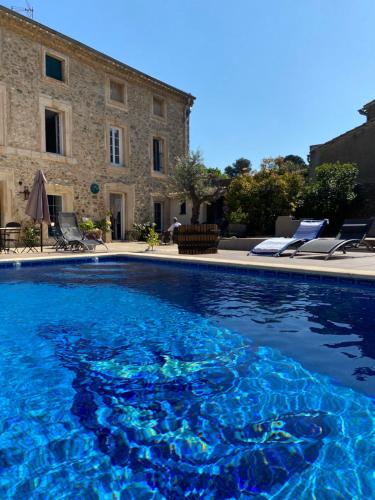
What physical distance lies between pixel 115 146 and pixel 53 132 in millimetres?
2921

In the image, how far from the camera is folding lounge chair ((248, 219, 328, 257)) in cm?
841

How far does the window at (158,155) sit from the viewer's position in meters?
18.5

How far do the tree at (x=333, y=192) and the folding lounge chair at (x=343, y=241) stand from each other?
483cm

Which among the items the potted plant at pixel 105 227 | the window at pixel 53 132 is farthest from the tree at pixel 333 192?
the window at pixel 53 132

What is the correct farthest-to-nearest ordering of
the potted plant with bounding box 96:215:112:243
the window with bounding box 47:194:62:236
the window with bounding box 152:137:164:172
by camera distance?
the window with bounding box 152:137:164:172 < the potted plant with bounding box 96:215:112:243 < the window with bounding box 47:194:62:236

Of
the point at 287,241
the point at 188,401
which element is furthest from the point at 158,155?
the point at 188,401

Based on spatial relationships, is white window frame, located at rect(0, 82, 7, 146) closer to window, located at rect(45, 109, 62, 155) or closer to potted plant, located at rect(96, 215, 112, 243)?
window, located at rect(45, 109, 62, 155)

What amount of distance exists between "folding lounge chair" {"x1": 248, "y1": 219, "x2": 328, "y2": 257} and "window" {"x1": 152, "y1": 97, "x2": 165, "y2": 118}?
11.6m

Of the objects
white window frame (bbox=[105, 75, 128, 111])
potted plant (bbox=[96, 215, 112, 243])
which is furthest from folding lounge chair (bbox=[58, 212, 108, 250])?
white window frame (bbox=[105, 75, 128, 111])

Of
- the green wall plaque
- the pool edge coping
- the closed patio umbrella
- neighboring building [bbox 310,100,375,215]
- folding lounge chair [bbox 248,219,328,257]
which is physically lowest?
the pool edge coping

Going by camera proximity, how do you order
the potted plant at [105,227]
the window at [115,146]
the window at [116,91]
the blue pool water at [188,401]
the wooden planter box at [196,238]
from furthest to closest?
the window at [115,146] → the window at [116,91] → the potted plant at [105,227] → the wooden planter box at [196,238] → the blue pool water at [188,401]

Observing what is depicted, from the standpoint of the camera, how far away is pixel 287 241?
337 inches

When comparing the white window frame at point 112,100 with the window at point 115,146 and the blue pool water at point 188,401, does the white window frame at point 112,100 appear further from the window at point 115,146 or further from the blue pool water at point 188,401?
the blue pool water at point 188,401

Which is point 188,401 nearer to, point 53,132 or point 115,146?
point 53,132
